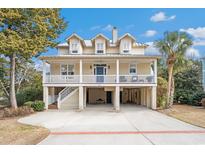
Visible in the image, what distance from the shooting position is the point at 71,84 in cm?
2402

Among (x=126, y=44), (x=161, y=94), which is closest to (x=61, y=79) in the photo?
(x=126, y=44)

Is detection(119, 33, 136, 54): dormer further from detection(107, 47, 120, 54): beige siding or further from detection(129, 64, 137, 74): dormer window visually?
detection(129, 64, 137, 74): dormer window

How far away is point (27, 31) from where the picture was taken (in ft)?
72.6

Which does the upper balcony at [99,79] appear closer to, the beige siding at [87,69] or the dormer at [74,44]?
the beige siding at [87,69]

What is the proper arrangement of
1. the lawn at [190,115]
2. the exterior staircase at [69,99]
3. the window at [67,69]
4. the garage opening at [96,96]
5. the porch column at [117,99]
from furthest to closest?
the garage opening at [96,96] → the window at [67,69] → the exterior staircase at [69,99] → the porch column at [117,99] → the lawn at [190,115]

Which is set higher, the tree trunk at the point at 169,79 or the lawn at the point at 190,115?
the tree trunk at the point at 169,79

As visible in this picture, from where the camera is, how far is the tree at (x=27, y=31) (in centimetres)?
2006

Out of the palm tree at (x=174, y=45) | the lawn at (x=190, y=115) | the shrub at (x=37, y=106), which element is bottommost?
the lawn at (x=190, y=115)

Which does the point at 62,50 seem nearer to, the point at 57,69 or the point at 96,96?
the point at 57,69

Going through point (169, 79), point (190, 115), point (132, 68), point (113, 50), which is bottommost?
point (190, 115)

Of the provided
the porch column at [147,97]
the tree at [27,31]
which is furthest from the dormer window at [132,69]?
the tree at [27,31]

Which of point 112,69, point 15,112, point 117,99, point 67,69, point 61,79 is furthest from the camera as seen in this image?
point 112,69

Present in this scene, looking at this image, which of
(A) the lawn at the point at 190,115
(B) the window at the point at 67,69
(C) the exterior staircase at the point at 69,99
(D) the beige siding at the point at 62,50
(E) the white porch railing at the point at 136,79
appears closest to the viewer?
(A) the lawn at the point at 190,115

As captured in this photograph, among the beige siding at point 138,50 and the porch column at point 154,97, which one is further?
the beige siding at point 138,50
